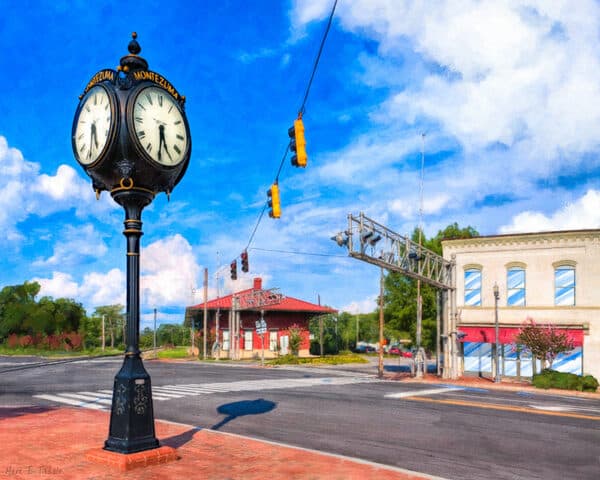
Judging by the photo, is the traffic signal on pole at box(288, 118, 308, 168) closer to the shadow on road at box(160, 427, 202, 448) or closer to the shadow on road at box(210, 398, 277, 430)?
the shadow on road at box(160, 427, 202, 448)

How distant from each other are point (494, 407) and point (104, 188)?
14.8 meters

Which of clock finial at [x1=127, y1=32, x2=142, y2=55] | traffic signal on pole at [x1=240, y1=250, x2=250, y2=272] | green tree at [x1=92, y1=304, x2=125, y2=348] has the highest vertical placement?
clock finial at [x1=127, y1=32, x2=142, y2=55]

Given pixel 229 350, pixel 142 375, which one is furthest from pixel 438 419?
pixel 229 350

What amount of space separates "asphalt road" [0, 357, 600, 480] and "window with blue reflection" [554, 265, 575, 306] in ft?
23.2

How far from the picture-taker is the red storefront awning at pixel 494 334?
29.9 metres

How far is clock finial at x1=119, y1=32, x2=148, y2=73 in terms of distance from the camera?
882 cm

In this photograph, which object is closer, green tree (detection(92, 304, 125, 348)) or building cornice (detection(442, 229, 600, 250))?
building cornice (detection(442, 229, 600, 250))

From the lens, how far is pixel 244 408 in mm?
17219

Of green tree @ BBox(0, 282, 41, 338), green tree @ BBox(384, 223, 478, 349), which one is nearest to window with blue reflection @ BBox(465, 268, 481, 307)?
green tree @ BBox(384, 223, 478, 349)

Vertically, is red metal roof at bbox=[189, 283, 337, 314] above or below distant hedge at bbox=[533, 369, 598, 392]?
above

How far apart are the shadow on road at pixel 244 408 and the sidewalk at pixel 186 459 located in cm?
328

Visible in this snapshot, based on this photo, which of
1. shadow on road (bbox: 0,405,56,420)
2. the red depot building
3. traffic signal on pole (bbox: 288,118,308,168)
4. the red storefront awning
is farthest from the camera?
the red depot building

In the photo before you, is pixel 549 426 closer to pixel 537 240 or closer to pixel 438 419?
pixel 438 419

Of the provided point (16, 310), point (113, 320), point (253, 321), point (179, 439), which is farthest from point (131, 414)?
point (113, 320)
